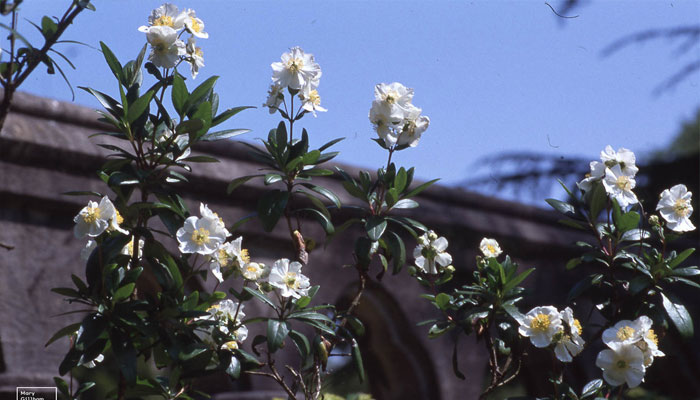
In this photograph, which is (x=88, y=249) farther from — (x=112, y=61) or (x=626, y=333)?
(x=626, y=333)

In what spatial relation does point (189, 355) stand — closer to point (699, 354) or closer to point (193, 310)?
point (193, 310)

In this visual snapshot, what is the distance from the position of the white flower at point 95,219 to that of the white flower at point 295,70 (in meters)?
0.53

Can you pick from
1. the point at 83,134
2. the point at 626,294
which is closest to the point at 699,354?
the point at 626,294

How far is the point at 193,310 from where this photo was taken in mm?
1674

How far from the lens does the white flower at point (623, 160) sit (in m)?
1.91

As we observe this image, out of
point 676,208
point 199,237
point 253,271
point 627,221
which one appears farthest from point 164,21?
point 676,208

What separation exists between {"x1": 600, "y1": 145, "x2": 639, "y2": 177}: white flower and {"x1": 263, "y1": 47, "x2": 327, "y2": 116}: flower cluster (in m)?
0.75

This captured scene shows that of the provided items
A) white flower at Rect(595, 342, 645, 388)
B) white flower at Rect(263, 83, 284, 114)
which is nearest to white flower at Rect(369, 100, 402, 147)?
white flower at Rect(263, 83, 284, 114)

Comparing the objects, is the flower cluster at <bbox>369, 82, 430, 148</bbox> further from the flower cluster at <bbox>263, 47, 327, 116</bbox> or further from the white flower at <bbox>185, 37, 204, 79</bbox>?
the white flower at <bbox>185, 37, 204, 79</bbox>

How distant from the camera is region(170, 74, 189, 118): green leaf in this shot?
1.72 metres

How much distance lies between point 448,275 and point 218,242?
26.6 inches

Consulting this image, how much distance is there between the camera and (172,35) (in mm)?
1688

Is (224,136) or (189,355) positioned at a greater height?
(224,136)

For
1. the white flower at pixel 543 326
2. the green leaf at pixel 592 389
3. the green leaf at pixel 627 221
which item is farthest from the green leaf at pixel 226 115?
the green leaf at pixel 592 389
